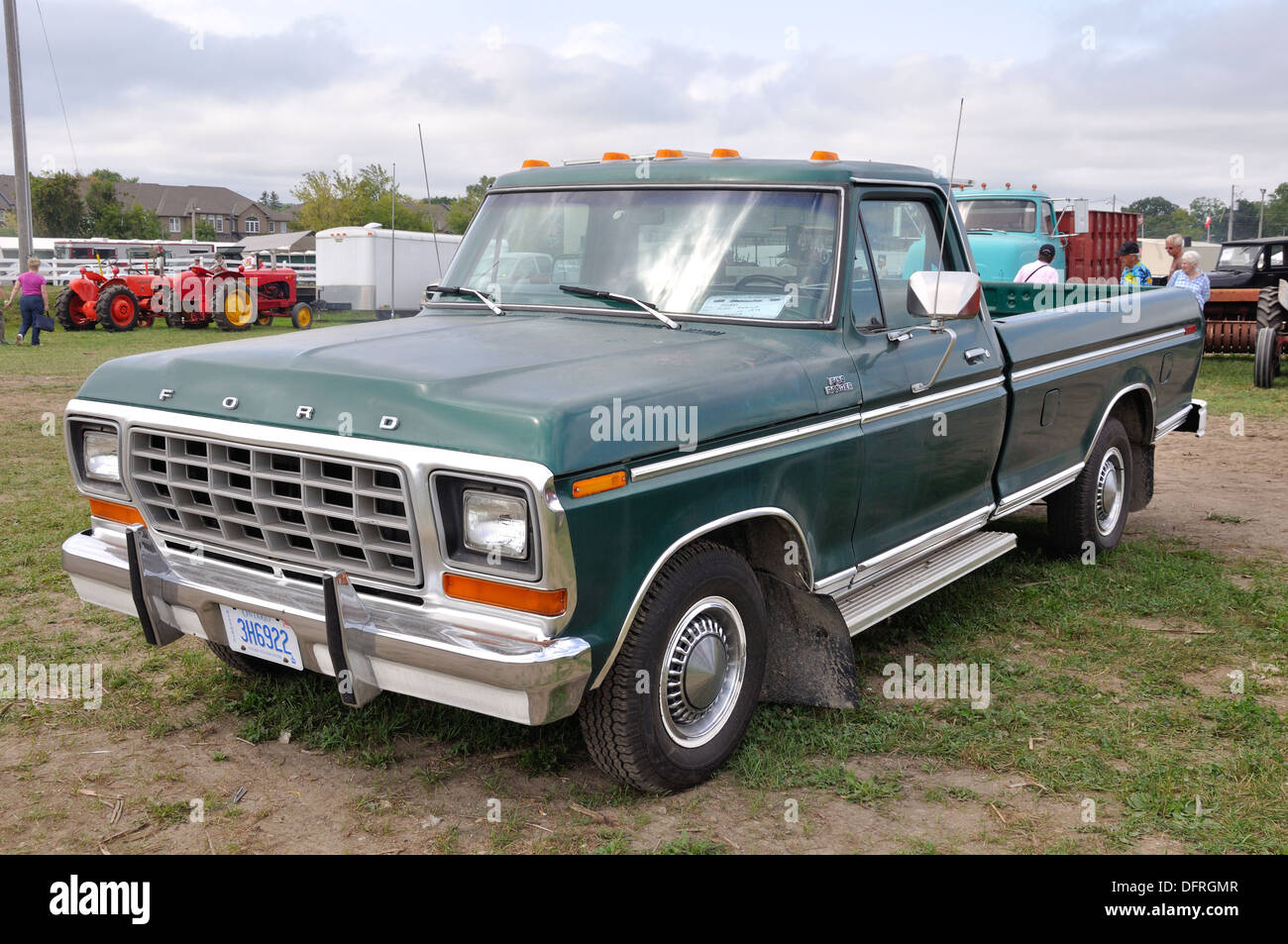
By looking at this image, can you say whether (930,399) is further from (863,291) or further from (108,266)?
(108,266)

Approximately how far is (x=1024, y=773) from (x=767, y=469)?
4.81 feet

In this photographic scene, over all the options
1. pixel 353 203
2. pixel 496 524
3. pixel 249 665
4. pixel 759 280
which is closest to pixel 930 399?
pixel 759 280

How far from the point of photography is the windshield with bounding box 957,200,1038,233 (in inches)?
643

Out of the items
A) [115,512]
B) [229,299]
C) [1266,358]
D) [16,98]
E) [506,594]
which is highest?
[16,98]

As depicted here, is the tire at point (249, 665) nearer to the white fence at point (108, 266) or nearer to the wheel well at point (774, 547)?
the wheel well at point (774, 547)

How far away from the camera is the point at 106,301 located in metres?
24.5

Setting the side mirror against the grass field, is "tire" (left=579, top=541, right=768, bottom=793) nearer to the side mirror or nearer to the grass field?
the grass field

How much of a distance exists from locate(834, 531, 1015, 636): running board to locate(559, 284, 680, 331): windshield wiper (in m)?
1.28

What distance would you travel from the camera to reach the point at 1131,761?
13.7 ft

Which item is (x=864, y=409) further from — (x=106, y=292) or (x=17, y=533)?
(x=106, y=292)

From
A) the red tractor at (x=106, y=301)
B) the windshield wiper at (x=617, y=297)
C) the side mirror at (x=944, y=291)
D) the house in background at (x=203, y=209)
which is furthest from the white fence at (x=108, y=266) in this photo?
the house in background at (x=203, y=209)

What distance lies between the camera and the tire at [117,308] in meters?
24.5

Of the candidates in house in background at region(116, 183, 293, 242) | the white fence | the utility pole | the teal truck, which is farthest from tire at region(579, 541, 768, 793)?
house in background at region(116, 183, 293, 242)

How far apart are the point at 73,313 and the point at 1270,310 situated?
75.8 ft
